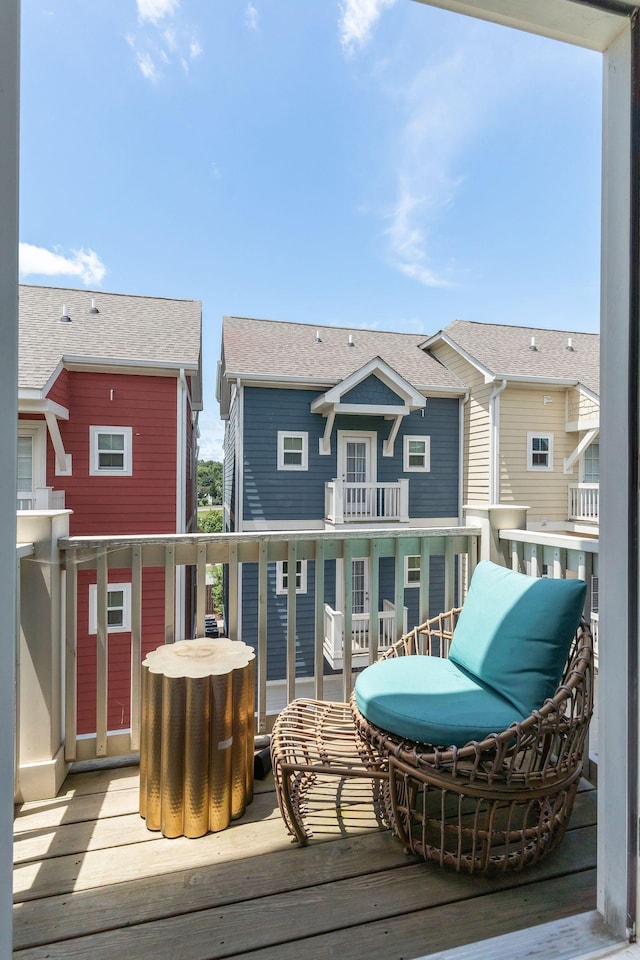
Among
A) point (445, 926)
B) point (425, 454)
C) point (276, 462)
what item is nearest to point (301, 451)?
point (276, 462)

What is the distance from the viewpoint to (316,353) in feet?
25.1

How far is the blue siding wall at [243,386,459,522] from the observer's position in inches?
278

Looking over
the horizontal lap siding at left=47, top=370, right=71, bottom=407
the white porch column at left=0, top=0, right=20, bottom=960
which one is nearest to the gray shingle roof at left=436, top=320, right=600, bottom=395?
the horizontal lap siding at left=47, top=370, right=71, bottom=407

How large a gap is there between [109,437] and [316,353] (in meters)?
3.58

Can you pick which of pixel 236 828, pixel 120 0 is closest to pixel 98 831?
pixel 236 828

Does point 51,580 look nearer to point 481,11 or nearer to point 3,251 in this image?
point 3,251

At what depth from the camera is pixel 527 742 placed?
→ 124 cm

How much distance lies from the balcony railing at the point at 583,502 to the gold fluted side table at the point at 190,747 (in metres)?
7.16

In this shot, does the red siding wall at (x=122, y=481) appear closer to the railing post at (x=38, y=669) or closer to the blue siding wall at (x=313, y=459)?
the blue siding wall at (x=313, y=459)

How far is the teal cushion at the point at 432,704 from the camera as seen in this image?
50.9 inches

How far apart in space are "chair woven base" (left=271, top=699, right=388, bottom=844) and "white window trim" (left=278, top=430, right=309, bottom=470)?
5.66 meters

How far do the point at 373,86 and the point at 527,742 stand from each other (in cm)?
432

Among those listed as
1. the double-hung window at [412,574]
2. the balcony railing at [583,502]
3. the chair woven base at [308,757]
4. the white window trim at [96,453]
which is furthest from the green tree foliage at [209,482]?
the chair woven base at [308,757]

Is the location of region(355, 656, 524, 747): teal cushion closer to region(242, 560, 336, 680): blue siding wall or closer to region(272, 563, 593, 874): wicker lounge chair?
region(272, 563, 593, 874): wicker lounge chair
